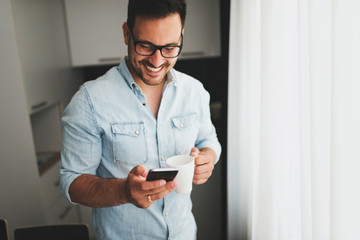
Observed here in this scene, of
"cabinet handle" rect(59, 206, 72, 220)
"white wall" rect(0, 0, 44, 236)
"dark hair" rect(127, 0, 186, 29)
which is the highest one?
"dark hair" rect(127, 0, 186, 29)

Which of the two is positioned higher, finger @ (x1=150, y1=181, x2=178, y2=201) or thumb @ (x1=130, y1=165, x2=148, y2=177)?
thumb @ (x1=130, y1=165, x2=148, y2=177)

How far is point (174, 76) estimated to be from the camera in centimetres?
110

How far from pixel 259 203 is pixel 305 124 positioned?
49 cm

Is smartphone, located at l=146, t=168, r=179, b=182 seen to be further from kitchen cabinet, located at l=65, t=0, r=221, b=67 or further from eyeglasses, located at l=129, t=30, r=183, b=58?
kitchen cabinet, located at l=65, t=0, r=221, b=67

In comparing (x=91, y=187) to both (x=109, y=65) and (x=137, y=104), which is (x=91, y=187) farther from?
(x=109, y=65)

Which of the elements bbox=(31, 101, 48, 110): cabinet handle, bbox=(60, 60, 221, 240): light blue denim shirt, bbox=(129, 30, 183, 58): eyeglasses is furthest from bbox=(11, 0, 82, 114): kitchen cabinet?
bbox=(129, 30, 183, 58): eyeglasses

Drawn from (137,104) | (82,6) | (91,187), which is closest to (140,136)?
(137,104)

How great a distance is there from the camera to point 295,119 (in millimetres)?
933

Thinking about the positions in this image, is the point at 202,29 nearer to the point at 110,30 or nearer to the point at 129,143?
the point at 110,30

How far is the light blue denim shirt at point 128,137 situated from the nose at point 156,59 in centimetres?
13

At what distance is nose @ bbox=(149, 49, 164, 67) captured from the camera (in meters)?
0.91

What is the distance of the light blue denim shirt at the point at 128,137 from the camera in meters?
0.95

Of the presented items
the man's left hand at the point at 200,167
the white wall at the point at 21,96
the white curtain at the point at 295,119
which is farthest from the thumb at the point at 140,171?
the white wall at the point at 21,96

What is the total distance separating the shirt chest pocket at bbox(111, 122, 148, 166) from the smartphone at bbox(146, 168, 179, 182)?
244 mm
